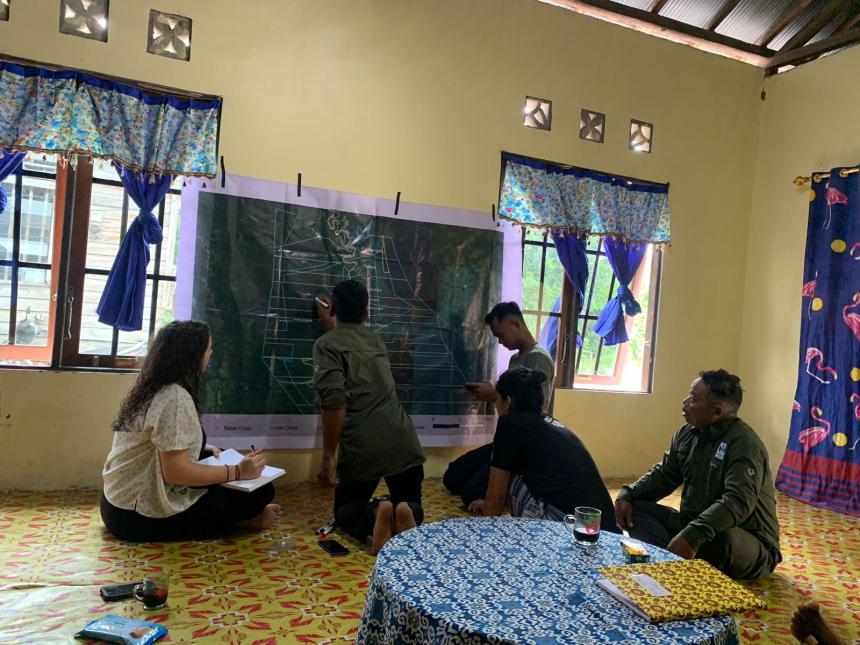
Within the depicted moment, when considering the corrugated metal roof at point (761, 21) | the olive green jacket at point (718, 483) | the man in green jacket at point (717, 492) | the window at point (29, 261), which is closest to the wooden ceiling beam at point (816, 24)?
the corrugated metal roof at point (761, 21)

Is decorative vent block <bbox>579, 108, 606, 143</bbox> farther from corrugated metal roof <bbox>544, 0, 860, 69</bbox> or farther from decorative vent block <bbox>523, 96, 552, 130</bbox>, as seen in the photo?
corrugated metal roof <bbox>544, 0, 860, 69</bbox>

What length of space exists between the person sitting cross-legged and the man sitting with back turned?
642 mm

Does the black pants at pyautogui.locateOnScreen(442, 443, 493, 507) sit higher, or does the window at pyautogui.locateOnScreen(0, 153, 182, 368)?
the window at pyautogui.locateOnScreen(0, 153, 182, 368)

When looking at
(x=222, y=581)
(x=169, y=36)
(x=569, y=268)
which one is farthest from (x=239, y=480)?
(x=569, y=268)

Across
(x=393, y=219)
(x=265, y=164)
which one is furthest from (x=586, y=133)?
(x=265, y=164)

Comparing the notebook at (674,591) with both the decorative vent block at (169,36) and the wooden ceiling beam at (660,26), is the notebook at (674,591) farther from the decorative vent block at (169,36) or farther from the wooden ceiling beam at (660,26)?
the wooden ceiling beam at (660,26)

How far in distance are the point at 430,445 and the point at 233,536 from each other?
1.54m

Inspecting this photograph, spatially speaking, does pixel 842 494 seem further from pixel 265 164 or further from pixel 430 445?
pixel 265 164

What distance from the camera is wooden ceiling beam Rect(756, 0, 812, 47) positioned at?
193 inches

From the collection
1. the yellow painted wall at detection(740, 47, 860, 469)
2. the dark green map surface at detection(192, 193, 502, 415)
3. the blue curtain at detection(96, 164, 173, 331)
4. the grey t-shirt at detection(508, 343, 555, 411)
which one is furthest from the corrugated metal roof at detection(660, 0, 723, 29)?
the blue curtain at detection(96, 164, 173, 331)

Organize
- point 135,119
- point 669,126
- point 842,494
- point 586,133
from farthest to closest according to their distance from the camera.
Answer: point 669,126 → point 586,133 → point 842,494 → point 135,119

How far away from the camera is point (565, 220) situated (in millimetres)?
4570

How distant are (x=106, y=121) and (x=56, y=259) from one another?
2.61 feet

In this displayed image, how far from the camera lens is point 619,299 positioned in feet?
15.7
